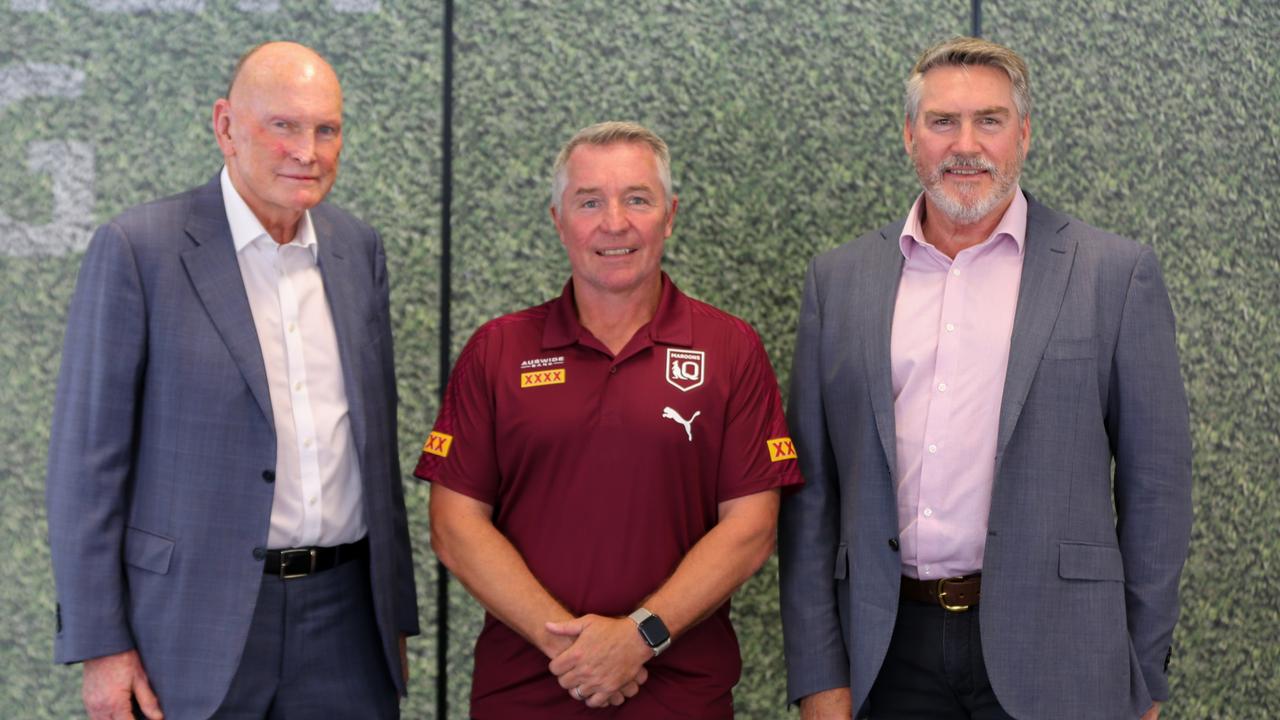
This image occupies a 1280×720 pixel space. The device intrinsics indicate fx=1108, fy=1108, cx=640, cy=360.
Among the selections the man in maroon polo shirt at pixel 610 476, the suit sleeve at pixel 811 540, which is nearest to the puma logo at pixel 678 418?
the man in maroon polo shirt at pixel 610 476

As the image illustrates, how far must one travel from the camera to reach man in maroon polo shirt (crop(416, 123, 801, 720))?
79.7 inches

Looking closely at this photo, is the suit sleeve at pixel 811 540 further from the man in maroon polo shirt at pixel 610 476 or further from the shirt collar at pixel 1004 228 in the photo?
the shirt collar at pixel 1004 228

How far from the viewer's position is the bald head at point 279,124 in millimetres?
1980

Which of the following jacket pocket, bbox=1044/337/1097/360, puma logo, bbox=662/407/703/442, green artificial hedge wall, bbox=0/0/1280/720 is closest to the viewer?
jacket pocket, bbox=1044/337/1097/360

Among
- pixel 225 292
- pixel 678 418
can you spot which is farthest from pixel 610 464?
pixel 225 292

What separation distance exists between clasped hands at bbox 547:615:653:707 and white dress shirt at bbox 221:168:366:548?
1.50ft

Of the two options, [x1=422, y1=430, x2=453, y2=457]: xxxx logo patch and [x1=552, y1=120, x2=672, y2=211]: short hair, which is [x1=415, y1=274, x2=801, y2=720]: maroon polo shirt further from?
[x1=552, y1=120, x2=672, y2=211]: short hair

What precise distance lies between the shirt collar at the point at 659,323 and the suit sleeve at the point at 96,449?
0.73 metres

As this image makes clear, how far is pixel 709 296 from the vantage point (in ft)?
9.68

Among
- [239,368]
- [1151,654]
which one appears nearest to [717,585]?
[1151,654]

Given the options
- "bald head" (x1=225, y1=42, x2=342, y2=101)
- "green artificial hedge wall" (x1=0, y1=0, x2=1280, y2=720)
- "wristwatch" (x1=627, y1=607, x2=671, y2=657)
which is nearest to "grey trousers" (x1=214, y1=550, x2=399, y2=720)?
"wristwatch" (x1=627, y1=607, x2=671, y2=657)

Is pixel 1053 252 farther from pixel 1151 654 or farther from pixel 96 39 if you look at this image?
pixel 96 39

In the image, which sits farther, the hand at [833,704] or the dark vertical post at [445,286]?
the dark vertical post at [445,286]

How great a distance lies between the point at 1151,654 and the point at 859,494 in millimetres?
593
